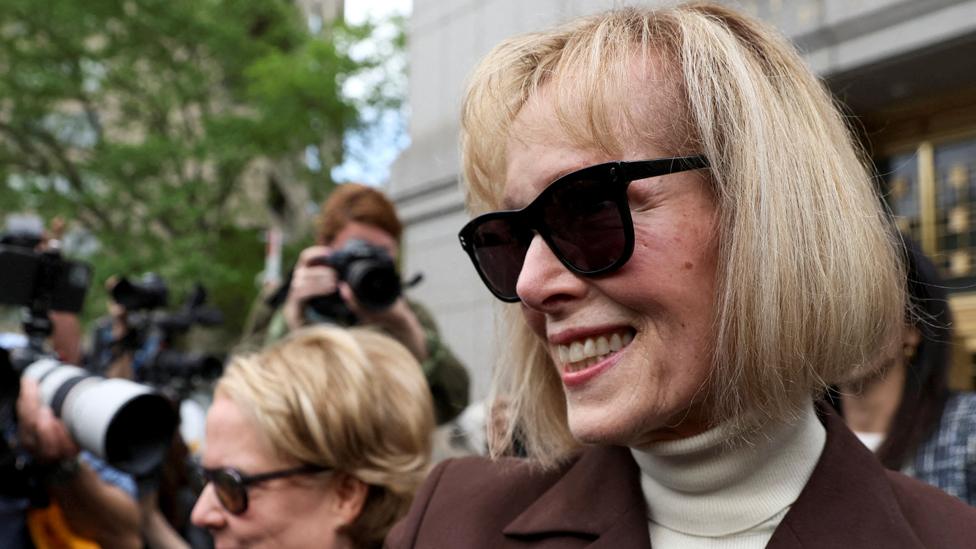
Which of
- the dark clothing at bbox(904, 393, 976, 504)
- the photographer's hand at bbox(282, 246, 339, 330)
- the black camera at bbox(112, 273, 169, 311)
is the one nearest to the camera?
the dark clothing at bbox(904, 393, 976, 504)

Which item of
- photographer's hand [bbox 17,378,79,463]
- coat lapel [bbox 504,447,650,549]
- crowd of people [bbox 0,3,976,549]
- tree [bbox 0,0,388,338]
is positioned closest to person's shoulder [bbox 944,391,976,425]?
crowd of people [bbox 0,3,976,549]

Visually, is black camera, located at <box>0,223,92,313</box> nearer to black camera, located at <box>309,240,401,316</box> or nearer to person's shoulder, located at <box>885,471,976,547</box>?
black camera, located at <box>309,240,401,316</box>

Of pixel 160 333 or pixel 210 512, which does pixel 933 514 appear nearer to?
pixel 210 512

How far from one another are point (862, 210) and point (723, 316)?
31 cm

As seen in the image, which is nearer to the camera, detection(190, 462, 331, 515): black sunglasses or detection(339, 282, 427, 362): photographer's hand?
detection(190, 462, 331, 515): black sunglasses

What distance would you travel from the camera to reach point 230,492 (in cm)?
235

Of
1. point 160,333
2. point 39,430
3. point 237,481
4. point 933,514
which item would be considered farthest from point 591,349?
point 160,333

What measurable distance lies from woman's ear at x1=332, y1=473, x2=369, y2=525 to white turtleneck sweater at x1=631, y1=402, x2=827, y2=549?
1.02 m

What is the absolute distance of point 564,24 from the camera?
1697 millimetres

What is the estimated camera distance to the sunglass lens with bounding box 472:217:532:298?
1562 mm

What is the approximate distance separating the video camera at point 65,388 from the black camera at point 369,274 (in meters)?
0.79

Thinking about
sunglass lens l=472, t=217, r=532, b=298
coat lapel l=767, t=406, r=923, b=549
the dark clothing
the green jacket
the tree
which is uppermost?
sunglass lens l=472, t=217, r=532, b=298

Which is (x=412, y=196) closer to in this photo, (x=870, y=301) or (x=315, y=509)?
(x=315, y=509)

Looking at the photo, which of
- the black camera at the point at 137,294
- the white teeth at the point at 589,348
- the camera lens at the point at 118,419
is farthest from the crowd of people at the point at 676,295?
the black camera at the point at 137,294
